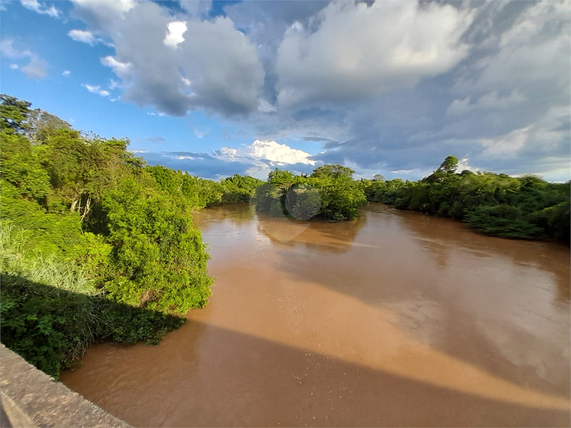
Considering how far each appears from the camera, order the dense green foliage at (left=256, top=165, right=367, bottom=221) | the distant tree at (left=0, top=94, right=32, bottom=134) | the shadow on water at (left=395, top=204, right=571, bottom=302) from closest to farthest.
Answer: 1. the distant tree at (left=0, top=94, right=32, bottom=134)
2. the shadow on water at (left=395, top=204, right=571, bottom=302)
3. the dense green foliage at (left=256, top=165, right=367, bottom=221)

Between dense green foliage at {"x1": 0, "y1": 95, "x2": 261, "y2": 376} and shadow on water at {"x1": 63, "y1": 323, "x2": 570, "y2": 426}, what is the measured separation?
2.44 ft

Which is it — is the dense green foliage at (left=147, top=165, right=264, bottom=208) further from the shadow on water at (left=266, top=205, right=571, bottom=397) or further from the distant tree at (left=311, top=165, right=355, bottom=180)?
the shadow on water at (left=266, top=205, right=571, bottom=397)

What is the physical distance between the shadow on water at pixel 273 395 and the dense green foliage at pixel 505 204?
1460cm

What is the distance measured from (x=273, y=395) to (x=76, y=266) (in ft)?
15.0

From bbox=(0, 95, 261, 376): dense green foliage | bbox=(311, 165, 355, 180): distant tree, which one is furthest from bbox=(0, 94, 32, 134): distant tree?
bbox=(311, 165, 355, 180): distant tree

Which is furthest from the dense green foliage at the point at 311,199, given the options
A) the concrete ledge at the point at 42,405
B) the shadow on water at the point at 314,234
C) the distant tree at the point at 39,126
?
the concrete ledge at the point at 42,405

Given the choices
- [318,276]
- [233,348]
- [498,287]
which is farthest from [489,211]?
[233,348]

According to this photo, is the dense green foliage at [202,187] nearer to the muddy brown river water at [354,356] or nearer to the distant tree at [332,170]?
the distant tree at [332,170]

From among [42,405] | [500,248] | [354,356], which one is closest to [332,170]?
[500,248]

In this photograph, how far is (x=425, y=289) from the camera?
7945 millimetres

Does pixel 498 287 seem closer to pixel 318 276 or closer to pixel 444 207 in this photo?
pixel 318 276

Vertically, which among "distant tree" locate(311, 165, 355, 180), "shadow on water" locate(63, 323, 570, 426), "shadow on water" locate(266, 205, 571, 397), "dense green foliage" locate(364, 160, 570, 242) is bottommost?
"shadow on water" locate(63, 323, 570, 426)

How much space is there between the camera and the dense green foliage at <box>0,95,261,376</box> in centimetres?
384

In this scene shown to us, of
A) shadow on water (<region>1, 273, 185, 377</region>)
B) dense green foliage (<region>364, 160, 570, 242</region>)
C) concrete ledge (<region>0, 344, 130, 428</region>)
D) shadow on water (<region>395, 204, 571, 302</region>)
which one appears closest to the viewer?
concrete ledge (<region>0, 344, 130, 428</region>)
